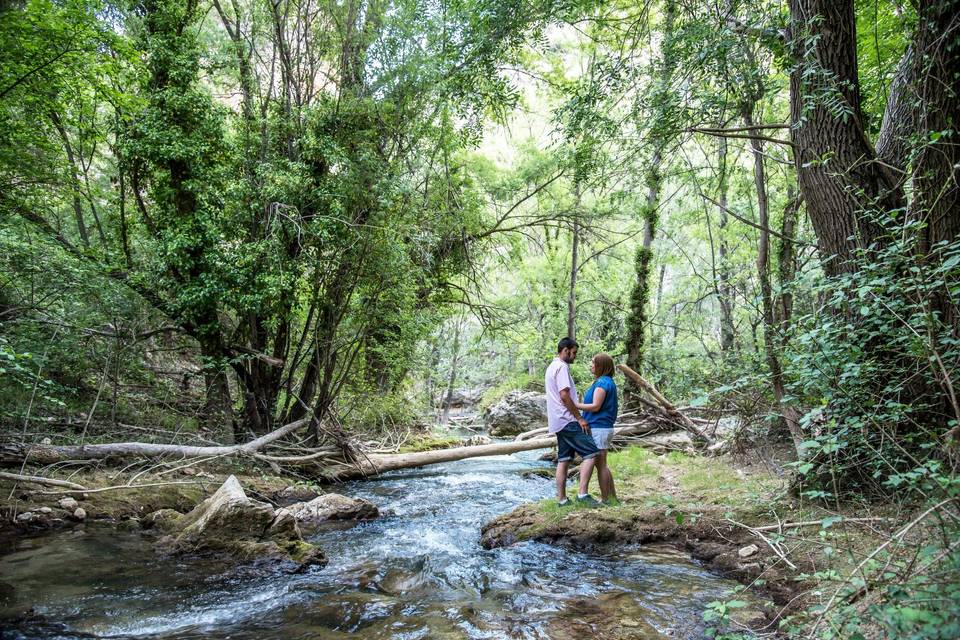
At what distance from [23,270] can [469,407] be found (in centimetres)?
3111

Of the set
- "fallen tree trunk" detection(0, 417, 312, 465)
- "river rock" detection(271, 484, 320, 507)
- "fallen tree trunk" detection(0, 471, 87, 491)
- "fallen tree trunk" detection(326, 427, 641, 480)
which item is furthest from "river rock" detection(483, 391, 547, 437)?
"fallen tree trunk" detection(0, 471, 87, 491)

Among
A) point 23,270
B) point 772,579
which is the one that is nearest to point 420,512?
point 772,579

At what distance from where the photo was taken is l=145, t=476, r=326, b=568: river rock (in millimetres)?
5238

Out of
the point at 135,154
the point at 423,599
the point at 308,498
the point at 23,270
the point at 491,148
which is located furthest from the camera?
the point at 491,148

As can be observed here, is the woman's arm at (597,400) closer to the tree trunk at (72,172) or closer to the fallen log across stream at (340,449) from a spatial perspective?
the fallen log across stream at (340,449)

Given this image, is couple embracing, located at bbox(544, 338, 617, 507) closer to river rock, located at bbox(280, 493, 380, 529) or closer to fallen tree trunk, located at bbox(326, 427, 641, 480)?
river rock, located at bbox(280, 493, 380, 529)

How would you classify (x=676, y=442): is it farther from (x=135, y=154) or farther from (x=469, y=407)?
(x=469, y=407)

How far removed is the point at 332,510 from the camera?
7.14 m

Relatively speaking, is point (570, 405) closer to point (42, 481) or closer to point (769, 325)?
point (769, 325)

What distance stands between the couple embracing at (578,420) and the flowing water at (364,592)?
0.95m

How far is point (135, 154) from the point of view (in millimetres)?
9039

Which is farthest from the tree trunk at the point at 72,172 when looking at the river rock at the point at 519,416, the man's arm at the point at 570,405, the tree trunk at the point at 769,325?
the river rock at the point at 519,416

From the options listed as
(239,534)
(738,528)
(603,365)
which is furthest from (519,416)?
(738,528)

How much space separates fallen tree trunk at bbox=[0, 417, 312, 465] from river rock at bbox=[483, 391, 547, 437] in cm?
1181
